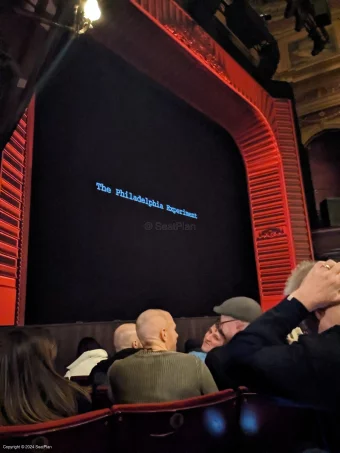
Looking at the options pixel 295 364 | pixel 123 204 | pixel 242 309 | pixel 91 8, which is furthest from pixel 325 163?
pixel 295 364

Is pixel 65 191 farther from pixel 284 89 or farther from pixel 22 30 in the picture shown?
pixel 284 89

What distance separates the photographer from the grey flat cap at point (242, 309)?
6.02 ft

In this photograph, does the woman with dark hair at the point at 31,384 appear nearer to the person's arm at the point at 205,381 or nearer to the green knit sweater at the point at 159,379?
the green knit sweater at the point at 159,379

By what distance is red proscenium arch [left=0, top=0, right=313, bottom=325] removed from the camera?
360 cm

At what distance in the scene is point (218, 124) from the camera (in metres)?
7.22

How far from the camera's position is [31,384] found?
1184 mm

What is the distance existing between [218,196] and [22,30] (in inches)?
169

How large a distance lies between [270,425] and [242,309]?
0.68 metres

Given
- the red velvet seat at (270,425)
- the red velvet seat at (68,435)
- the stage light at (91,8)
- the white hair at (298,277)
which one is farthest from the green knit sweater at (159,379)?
the stage light at (91,8)

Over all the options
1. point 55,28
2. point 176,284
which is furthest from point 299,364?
point 176,284

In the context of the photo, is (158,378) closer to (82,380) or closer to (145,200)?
(82,380)

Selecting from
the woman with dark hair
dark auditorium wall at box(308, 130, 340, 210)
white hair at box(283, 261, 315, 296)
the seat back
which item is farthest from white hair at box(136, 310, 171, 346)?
dark auditorium wall at box(308, 130, 340, 210)

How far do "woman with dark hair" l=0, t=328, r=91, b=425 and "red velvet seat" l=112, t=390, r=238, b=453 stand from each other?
224 mm

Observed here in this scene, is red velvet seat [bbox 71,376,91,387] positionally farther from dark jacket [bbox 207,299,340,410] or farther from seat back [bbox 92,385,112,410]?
dark jacket [bbox 207,299,340,410]
